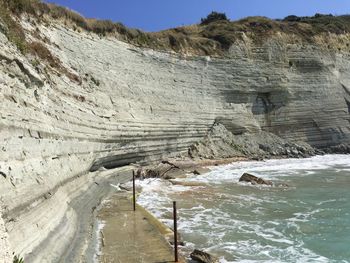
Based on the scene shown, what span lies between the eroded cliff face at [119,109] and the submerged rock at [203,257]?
2171 mm

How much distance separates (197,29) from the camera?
114ft

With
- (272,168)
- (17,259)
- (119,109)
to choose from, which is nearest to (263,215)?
(17,259)

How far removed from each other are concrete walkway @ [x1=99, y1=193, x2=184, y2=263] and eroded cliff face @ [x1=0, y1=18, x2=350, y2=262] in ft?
2.42

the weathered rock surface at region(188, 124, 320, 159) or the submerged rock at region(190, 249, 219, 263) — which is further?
the weathered rock surface at region(188, 124, 320, 159)

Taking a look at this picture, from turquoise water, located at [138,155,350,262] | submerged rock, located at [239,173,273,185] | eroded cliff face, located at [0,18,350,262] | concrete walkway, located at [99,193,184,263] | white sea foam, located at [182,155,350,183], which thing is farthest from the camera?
white sea foam, located at [182,155,350,183]

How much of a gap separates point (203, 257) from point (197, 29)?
95.6 ft

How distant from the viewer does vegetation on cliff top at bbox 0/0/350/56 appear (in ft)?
61.5

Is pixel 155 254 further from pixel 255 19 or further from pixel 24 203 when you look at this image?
pixel 255 19

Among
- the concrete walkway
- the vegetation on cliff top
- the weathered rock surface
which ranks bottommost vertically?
the concrete walkway

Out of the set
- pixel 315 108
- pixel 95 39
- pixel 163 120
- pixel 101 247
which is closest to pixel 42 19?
pixel 95 39

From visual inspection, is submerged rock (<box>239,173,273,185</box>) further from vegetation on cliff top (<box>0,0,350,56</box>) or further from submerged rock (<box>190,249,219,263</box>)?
vegetation on cliff top (<box>0,0,350,56</box>)

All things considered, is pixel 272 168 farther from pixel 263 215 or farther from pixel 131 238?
pixel 131 238

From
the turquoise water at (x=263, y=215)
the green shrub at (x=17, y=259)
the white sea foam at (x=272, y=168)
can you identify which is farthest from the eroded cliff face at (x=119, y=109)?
the white sea foam at (x=272, y=168)

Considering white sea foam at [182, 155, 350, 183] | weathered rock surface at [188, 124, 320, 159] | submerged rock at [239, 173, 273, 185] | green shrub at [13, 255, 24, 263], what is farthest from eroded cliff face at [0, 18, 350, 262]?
submerged rock at [239, 173, 273, 185]
